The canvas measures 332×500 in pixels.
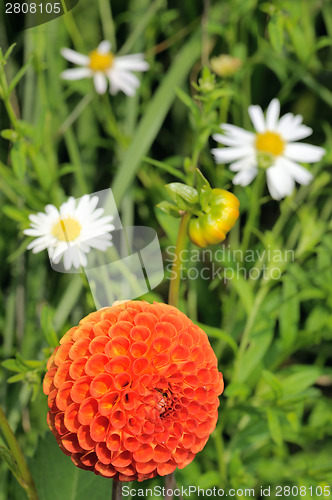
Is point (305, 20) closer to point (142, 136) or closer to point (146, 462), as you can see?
point (142, 136)

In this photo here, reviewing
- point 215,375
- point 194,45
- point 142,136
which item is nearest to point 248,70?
point 194,45

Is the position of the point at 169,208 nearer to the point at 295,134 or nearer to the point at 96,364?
the point at 96,364

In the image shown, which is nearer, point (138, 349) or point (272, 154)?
point (138, 349)

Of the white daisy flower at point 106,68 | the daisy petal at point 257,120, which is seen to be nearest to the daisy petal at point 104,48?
the white daisy flower at point 106,68

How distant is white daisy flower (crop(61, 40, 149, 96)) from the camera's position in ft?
2.46

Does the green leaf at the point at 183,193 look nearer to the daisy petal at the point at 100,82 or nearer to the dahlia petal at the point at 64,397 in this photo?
the dahlia petal at the point at 64,397

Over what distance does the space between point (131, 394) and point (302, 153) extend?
0.39 metres

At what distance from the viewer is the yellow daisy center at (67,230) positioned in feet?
1.44

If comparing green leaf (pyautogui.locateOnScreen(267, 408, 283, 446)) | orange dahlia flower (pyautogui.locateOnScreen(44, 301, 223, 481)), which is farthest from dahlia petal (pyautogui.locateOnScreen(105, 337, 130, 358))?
green leaf (pyautogui.locateOnScreen(267, 408, 283, 446))

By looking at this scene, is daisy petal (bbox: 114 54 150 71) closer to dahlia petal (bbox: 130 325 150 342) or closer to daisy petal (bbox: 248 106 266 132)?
daisy petal (bbox: 248 106 266 132)

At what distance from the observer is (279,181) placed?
0.57 meters

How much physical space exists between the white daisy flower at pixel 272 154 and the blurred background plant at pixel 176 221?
0.8 inches

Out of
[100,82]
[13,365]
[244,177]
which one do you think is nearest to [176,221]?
[244,177]

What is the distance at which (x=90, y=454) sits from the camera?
1.07ft
